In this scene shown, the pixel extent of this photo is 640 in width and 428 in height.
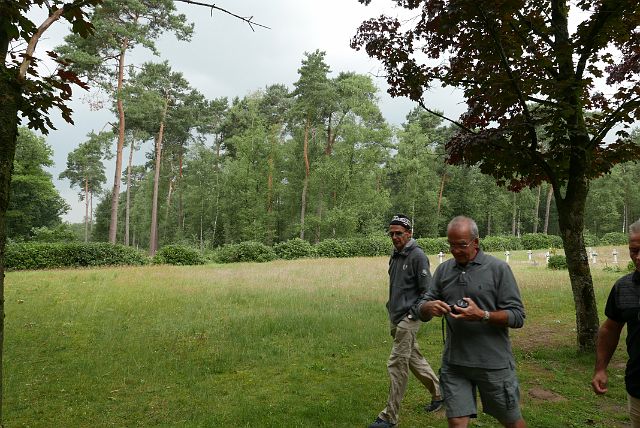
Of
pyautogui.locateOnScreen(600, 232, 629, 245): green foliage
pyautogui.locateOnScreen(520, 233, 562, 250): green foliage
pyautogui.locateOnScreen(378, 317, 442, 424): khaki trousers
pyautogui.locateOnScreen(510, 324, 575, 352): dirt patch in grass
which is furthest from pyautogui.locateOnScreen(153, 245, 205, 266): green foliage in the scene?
pyautogui.locateOnScreen(600, 232, 629, 245): green foliage

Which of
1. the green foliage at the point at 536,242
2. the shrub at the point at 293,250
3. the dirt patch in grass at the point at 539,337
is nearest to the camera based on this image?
the dirt patch in grass at the point at 539,337

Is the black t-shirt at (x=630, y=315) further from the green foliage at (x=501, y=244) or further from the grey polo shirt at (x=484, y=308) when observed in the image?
the green foliage at (x=501, y=244)

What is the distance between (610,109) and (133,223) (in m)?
61.6

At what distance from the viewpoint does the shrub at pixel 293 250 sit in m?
28.1

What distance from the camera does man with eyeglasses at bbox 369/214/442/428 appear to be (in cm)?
395

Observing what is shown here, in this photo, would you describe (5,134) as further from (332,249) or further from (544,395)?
(332,249)

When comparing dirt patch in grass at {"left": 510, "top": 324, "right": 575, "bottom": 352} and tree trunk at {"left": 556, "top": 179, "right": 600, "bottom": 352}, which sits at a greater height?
tree trunk at {"left": 556, "top": 179, "right": 600, "bottom": 352}

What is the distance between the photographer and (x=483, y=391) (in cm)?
275

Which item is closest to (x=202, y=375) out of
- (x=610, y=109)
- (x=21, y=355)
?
(x=21, y=355)

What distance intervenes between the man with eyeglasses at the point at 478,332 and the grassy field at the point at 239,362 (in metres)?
1.58

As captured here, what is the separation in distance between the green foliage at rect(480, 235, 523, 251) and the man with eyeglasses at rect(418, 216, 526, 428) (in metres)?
37.6

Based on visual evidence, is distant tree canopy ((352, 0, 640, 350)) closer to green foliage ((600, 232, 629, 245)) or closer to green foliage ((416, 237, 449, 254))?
green foliage ((416, 237, 449, 254))

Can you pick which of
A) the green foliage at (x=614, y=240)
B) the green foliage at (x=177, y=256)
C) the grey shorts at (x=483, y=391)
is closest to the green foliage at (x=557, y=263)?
the green foliage at (x=177, y=256)

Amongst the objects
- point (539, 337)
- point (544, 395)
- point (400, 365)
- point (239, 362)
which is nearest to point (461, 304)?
point (400, 365)
